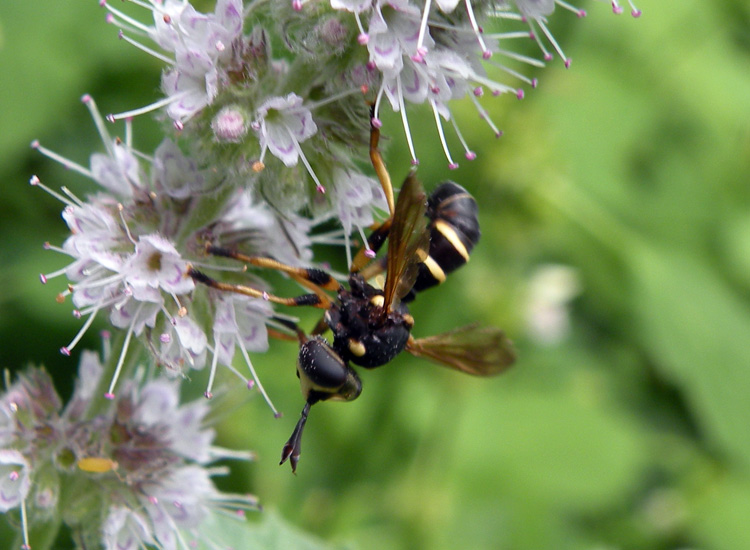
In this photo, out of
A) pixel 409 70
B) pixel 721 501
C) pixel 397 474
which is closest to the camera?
pixel 409 70

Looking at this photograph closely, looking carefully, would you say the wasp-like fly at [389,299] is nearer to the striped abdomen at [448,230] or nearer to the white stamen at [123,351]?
the striped abdomen at [448,230]

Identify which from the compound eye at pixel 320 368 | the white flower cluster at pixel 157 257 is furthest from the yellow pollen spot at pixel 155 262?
the compound eye at pixel 320 368

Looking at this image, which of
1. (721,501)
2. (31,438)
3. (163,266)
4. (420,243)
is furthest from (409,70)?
(721,501)

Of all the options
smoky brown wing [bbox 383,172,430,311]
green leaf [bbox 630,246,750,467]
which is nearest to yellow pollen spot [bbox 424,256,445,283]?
smoky brown wing [bbox 383,172,430,311]

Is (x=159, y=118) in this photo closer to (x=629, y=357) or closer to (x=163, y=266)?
(x=163, y=266)

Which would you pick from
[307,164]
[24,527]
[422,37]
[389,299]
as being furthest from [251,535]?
[422,37]

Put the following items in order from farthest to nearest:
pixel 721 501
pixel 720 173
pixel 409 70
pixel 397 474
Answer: pixel 720 173 → pixel 721 501 → pixel 397 474 → pixel 409 70
